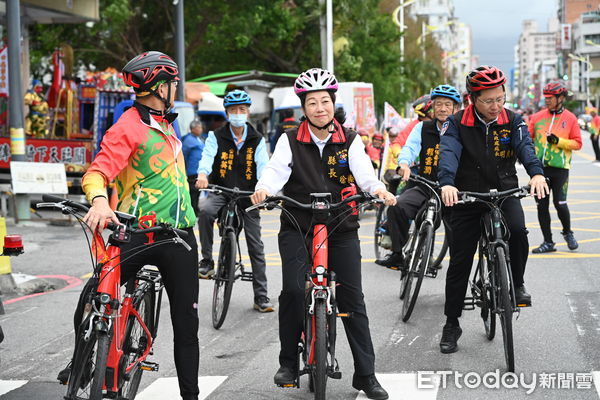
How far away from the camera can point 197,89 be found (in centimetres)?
2703

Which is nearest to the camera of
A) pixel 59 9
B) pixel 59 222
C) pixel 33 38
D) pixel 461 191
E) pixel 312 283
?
pixel 312 283

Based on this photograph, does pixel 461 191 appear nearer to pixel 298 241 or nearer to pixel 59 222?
pixel 298 241

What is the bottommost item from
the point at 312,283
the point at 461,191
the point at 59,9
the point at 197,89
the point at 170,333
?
the point at 170,333

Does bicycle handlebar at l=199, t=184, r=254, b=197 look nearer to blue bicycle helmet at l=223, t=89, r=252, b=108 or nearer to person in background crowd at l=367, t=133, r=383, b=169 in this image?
blue bicycle helmet at l=223, t=89, r=252, b=108

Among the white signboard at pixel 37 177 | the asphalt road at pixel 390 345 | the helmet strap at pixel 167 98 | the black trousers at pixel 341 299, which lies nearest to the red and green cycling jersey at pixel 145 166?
the helmet strap at pixel 167 98

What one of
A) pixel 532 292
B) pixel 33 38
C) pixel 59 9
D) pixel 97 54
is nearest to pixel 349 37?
pixel 97 54

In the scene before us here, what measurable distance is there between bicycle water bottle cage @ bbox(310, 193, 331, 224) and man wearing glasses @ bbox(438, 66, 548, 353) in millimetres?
1156

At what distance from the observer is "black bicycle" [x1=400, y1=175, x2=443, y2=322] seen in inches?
304

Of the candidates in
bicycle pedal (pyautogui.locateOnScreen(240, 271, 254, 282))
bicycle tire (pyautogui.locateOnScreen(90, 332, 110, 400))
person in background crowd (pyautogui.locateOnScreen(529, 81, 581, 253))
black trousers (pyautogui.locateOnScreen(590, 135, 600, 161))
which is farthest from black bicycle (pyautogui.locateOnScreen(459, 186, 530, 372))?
black trousers (pyautogui.locateOnScreen(590, 135, 600, 161))

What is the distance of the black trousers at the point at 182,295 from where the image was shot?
4875mm

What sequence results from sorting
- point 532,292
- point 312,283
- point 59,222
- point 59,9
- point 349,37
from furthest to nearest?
1. point 349,37
2. point 59,9
3. point 59,222
4. point 532,292
5. point 312,283

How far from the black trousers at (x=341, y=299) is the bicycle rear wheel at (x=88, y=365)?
1381 mm

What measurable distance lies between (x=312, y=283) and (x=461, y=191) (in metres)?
1.67

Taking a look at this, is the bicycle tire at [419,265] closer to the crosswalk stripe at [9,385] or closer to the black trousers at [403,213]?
the black trousers at [403,213]
